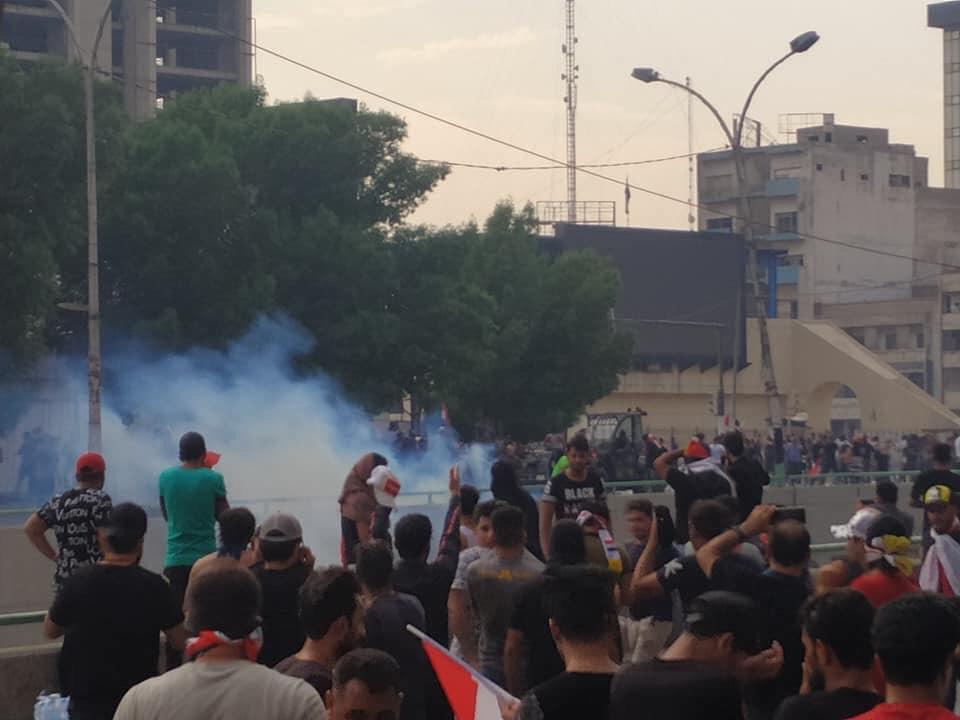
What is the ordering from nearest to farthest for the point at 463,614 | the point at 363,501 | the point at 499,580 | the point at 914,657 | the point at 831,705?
the point at 914,657 → the point at 831,705 → the point at 499,580 → the point at 463,614 → the point at 363,501

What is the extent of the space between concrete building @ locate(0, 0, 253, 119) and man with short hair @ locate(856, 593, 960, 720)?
65022mm

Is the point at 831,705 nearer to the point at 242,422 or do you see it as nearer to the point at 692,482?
the point at 692,482

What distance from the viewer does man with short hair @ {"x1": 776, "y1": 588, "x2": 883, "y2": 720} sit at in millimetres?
4781

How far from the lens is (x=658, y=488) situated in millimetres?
26875

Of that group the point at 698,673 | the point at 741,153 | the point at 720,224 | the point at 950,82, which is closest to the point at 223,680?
the point at 698,673

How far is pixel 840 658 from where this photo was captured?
4.92 m

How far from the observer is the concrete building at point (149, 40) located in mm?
76625

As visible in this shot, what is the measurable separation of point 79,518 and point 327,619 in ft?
12.4

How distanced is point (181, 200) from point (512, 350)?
17.4m

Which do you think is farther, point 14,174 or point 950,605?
point 14,174

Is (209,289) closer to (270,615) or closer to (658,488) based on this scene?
(658,488)

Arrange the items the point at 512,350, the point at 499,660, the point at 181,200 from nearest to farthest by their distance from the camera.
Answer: the point at 499,660, the point at 181,200, the point at 512,350

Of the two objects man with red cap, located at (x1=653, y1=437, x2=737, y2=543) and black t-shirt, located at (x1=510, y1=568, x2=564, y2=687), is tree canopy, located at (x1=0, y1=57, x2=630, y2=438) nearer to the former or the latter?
man with red cap, located at (x1=653, y1=437, x2=737, y2=543)

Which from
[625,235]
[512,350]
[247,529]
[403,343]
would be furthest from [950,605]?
[625,235]
